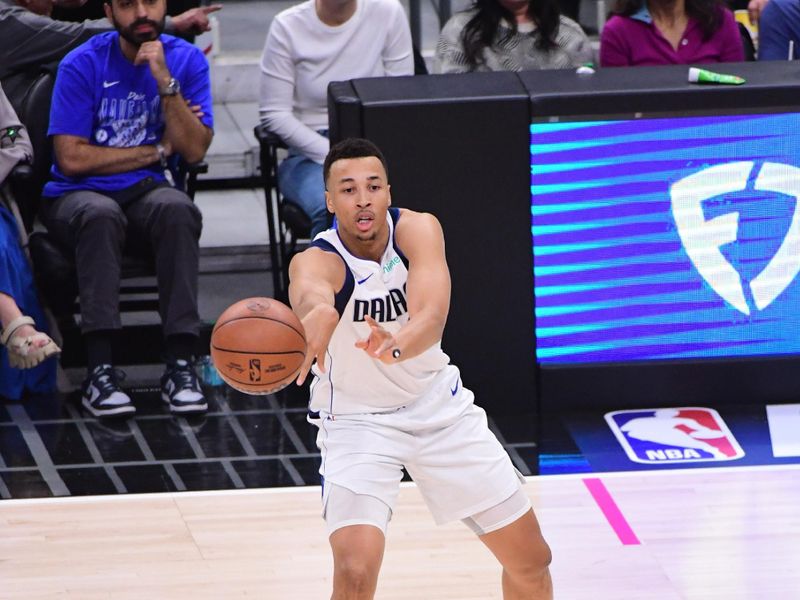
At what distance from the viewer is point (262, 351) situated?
3.60 metres

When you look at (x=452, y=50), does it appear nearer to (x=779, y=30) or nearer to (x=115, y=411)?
(x=779, y=30)

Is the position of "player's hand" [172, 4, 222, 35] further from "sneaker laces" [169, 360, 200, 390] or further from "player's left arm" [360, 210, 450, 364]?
"player's left arm" [360, 210, 450, 364]

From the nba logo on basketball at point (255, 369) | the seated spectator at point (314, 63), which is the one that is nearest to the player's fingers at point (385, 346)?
the nba logo on basketball at point (255, 369)

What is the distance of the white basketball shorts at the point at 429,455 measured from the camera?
3.83 m

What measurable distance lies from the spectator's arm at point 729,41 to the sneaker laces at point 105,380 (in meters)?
3.04

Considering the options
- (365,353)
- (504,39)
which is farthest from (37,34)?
(365,353)

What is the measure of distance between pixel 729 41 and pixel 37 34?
10.2 ft

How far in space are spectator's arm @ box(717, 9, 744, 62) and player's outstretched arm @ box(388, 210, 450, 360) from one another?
296 centimetres

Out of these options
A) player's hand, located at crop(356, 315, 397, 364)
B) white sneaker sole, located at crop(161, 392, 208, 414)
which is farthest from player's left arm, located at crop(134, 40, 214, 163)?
player's hand, located at crop(356, 315, 397, 364)

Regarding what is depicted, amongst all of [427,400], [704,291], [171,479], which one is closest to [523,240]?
[704,291]

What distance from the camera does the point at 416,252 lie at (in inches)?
156

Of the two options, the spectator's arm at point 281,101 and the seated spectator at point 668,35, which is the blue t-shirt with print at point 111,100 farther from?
the seated spectator at point 668,35

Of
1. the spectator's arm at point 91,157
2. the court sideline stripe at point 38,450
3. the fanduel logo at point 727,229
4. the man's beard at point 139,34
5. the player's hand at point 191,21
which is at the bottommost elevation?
the court sideline stripe at point 38,450

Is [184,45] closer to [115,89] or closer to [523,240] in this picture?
[115,89]
